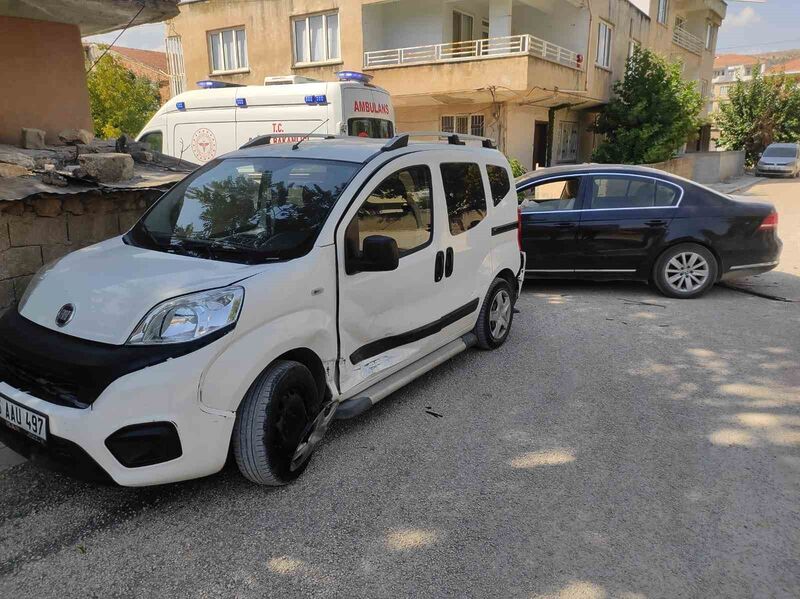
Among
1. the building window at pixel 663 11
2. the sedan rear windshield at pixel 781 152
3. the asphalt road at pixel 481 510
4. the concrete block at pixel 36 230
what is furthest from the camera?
the sedan rear windshield at pixel 781 152

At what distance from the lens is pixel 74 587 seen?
8.55 ft

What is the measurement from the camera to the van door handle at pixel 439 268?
14.7 ft

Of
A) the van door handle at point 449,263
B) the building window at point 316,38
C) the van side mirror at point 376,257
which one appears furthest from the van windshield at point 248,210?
the building window at point 316,38

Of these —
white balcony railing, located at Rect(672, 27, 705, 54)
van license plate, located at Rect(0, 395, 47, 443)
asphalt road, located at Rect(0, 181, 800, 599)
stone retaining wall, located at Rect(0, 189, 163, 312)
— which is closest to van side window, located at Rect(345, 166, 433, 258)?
asphalt road, located at Rect(0, 181, 800, 599)

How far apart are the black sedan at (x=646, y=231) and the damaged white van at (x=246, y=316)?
3050 mm

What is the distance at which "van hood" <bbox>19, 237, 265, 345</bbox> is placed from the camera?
292cm

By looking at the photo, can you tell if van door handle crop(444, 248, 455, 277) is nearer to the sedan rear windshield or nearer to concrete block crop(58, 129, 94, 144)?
concrete block crop(58, 129, 94, 144)

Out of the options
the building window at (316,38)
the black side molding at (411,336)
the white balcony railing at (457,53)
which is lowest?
the black side molding at (411,336)

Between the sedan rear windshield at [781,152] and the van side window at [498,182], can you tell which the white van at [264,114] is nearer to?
the van side window at [498,182]

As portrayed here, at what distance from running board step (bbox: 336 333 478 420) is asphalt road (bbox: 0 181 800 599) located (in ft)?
0.86

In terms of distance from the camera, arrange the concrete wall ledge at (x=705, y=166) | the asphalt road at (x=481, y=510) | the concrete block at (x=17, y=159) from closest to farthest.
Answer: the asphalt road at (x=481, y=510)
the concrete block at (x=17, y=159)
the concrete wall ledge at (x=705, y=166)

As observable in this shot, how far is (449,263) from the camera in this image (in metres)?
4.64

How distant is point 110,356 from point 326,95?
7683mm

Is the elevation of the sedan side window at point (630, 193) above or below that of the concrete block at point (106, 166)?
below
